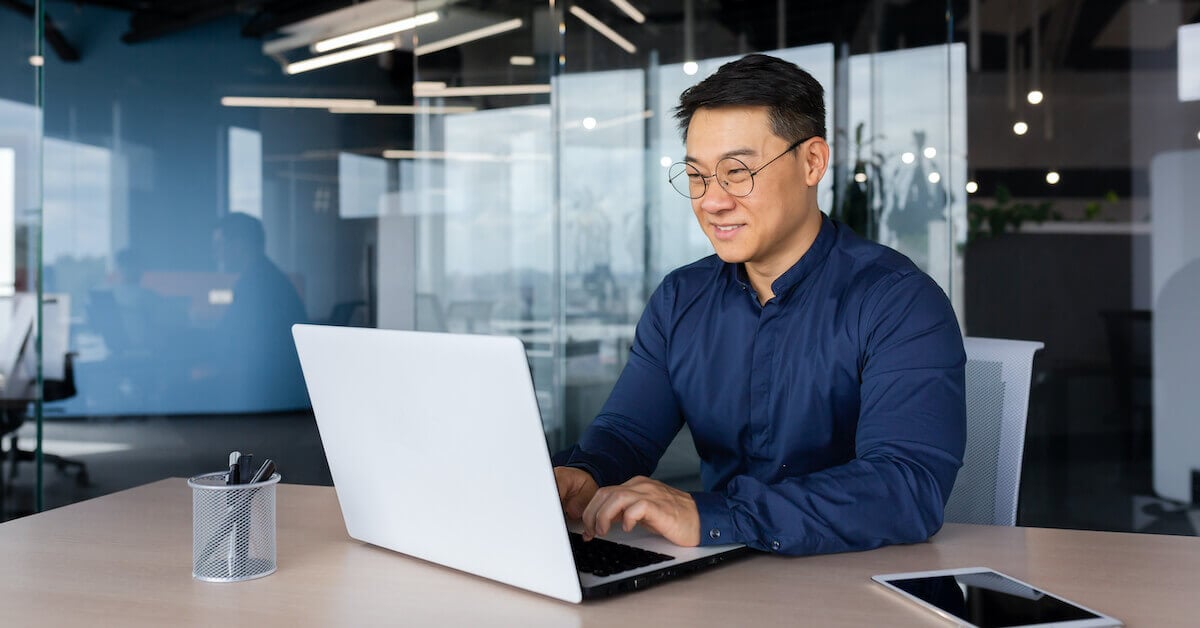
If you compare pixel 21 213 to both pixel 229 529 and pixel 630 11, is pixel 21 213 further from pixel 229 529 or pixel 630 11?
pixel 229 529

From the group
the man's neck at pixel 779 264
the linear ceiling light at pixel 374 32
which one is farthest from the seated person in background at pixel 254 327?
the man's neck at pixel 779 264

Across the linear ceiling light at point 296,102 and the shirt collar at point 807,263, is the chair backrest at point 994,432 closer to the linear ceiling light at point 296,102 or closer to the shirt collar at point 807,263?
the shirt collar at point 807,263

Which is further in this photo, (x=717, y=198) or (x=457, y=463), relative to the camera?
(x=717, y=198)

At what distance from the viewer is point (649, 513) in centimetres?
128

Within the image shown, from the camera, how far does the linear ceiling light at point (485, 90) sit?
4348 mm

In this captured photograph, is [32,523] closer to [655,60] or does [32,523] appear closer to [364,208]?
[364,208]

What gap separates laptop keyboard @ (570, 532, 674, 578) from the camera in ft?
3.85

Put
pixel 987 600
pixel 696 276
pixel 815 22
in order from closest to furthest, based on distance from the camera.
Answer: pixel 987 600, pixel 696 276, pixel 815 22

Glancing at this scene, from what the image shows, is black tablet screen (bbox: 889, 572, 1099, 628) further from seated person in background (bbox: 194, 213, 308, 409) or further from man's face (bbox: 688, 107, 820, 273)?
seated person in background (bbox: 194, 213, 308, 409)

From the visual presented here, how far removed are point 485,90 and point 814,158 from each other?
2853 mm

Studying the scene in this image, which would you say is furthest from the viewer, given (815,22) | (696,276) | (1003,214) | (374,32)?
(374,32)

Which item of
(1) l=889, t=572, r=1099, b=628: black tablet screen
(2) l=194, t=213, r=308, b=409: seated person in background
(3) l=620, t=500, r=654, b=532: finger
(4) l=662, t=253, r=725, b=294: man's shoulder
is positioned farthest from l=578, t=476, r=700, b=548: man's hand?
(2) l=194, t=213, r=308, b=409: seated person in background

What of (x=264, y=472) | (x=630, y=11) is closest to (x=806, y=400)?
(x=264, y=472)

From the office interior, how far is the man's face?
248cm
